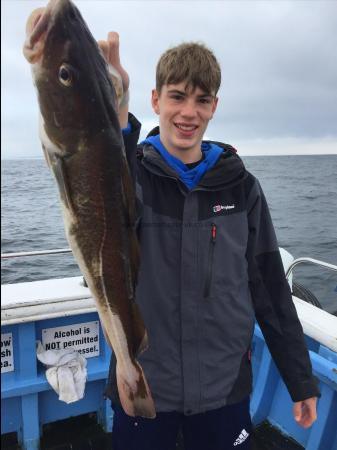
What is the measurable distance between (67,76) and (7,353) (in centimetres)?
311

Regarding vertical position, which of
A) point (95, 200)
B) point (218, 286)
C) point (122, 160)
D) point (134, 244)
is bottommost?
point (218, 286)

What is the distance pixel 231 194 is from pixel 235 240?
29 cm

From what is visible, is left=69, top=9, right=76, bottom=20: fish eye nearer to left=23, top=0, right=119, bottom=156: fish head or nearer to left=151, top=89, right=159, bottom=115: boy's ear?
left=23, top=0, right=119, bottom=156: fish head

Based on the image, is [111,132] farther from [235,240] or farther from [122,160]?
[235,240]

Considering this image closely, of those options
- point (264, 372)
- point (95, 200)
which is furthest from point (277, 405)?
point (95, 200)

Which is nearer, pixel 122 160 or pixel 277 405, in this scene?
pixel 122 160

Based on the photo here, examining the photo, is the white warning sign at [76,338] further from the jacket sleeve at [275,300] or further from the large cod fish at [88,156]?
the large cod fish at [88,156]

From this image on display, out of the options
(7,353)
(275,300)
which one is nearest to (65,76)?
(275,300)

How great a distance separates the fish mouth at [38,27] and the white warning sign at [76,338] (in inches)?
122

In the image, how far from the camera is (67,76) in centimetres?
160

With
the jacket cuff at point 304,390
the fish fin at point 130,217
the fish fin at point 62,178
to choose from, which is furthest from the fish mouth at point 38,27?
the jacket cuff at point 304,390

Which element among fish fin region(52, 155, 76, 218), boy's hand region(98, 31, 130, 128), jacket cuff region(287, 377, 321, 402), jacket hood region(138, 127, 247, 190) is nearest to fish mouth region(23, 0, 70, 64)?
boy's hand region(98, 31, 130, 128)

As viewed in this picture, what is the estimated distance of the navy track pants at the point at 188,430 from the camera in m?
2.54

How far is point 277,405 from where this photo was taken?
439cm
